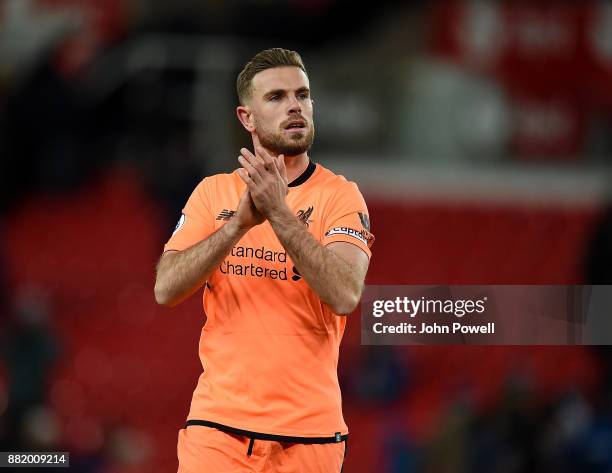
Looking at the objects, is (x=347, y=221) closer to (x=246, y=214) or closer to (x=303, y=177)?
(x=303, y=177)

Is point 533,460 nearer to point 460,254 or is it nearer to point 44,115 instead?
point 460,254

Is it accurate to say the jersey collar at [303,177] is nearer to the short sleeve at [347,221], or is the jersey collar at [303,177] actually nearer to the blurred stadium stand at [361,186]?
the short sleeve at [347,221]

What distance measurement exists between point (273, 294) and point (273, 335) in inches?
4.7

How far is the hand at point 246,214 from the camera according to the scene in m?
2.79

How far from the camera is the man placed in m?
2.81

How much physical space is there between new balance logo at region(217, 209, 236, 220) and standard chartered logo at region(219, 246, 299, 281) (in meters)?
0.12

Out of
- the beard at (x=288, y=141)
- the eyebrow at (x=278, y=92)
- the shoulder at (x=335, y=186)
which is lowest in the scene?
the shoulder at (x=335, y=186)

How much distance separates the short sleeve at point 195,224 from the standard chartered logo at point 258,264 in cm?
12

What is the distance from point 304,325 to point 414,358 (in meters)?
4.44

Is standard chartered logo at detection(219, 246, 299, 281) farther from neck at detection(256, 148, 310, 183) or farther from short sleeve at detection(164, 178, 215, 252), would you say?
neck at detection(256, 148, 310, 183)

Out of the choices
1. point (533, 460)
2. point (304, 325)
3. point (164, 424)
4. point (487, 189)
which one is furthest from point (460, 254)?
point (304, 325)

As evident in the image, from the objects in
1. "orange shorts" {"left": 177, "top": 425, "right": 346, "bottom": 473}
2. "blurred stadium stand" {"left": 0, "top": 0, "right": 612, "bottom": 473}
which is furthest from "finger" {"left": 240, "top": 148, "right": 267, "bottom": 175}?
"blurred stadium stand" {"left": 0, "top": 0, "right": 612, "bottom": 473}

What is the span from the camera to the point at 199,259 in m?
2.88

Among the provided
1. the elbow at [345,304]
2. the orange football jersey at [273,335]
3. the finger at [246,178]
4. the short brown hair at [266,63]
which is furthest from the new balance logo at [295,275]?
the short brown hair at [266,63]
